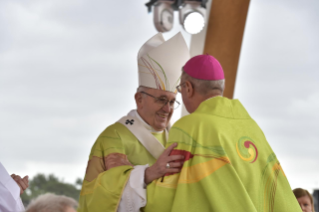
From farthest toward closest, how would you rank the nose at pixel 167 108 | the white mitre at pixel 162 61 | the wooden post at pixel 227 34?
the wooden post at pixel 227 34, the white mitre at pixel 162 61, the nose at pixel 167 108

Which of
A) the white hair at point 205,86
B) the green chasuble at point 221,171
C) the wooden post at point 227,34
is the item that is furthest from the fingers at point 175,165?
the wooden post at point 227,34

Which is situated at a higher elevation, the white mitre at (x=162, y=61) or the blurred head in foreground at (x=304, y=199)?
the white mitre at (x=162, y=61)

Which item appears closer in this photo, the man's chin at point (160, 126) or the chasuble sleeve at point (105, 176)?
the chasuble sleeve at point (105, 176)

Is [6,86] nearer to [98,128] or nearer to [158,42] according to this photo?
[98,128]

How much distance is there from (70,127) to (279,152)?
435cm

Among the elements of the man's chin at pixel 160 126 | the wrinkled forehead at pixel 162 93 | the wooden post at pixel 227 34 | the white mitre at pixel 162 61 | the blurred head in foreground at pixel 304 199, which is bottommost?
the blurred head in foreground at pixel 304 199

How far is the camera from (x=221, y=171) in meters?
2.24

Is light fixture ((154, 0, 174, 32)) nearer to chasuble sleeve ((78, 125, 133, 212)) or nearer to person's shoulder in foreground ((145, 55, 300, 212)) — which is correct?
chasuble sleeve ((78, 125, 133, 212))

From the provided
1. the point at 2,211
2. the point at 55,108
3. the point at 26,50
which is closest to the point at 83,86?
the point at 55,108

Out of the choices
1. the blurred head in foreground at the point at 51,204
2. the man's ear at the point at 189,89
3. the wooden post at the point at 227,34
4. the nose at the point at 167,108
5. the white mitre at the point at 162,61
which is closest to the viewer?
the blurred head in foreground at the point at 51,204

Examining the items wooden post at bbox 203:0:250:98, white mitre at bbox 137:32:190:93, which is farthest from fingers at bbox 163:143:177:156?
wooden post at bbox 203:0:250:98

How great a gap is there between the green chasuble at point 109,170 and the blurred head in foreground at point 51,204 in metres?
0.77

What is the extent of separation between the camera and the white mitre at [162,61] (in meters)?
3.56

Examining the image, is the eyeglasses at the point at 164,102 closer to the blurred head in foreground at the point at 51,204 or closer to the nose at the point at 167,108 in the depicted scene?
the nose at the point at 167,108
